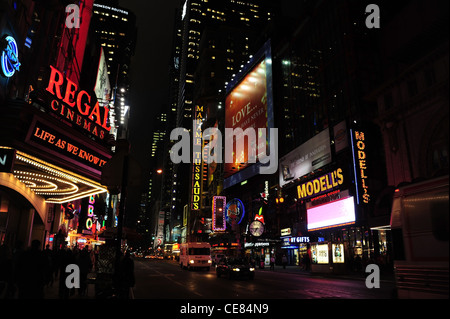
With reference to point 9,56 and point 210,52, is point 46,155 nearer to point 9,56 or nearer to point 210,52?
point 9,56

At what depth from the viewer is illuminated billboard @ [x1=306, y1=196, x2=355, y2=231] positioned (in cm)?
3208

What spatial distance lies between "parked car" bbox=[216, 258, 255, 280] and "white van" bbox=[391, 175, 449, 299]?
15680 millimetres

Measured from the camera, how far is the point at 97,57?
43.1 metres

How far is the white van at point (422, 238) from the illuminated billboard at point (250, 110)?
144 feet

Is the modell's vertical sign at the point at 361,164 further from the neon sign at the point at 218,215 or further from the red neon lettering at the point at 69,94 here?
the neon sign at the point at 218,215

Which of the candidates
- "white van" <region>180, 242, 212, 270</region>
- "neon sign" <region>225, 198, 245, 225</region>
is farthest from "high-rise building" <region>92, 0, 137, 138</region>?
"white van" <region>180, 242, 212, 270</region>

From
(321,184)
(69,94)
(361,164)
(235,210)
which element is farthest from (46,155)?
(235,210)

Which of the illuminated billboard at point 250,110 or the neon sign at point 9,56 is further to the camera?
the illuminated billboard at point 250,110

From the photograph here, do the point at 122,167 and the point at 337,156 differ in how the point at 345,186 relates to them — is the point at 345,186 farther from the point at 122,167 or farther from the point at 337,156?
the point at 122,167

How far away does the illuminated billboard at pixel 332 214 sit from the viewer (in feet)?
105

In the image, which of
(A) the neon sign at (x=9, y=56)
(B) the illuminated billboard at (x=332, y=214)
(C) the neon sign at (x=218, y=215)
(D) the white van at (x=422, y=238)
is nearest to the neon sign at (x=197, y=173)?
(C) the neon sign at (x=218, y=215)

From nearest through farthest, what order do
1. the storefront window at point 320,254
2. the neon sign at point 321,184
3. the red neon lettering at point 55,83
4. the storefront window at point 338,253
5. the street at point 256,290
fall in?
the street at point 256,290 → the red neon lettering at point 55,83 → the storefront window at point 338,253 → the storefront window at point 320,254 → the neon sign at point 321,184

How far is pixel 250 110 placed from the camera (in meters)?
60.7
